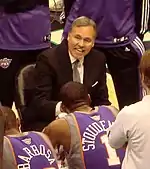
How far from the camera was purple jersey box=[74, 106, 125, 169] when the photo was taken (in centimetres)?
272

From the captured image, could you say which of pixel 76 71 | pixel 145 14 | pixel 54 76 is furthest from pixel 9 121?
pixel 145 14

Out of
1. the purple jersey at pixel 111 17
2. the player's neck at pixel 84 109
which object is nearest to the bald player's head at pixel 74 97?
the player's neck at pixel 84 109

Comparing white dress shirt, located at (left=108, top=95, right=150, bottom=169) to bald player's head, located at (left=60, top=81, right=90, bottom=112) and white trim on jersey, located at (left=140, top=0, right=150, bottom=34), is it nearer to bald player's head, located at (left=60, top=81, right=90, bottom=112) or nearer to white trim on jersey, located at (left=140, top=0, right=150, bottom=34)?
bald player's head, located at (left=60, top=81, right=90, bottom=112)

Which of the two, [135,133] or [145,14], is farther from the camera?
[145,14]

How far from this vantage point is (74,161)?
2.78 meters

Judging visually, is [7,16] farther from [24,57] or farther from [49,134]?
[49,134]

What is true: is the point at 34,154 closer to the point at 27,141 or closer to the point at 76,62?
the point at 27,141

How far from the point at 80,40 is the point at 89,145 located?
0.90m

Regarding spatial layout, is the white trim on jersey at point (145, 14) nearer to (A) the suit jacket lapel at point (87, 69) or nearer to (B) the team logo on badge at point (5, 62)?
(A) the suit jacket lapel at point (87, 69)

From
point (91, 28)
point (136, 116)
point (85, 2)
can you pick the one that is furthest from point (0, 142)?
point (85, 2)

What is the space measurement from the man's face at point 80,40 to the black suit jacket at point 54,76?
0.06m

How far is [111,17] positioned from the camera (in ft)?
12.3

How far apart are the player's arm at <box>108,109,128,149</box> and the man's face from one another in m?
1.01

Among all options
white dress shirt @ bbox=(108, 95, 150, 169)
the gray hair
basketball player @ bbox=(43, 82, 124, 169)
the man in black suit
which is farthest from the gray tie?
white dress shirt @ bbox=(108, 95, 150, 169)
